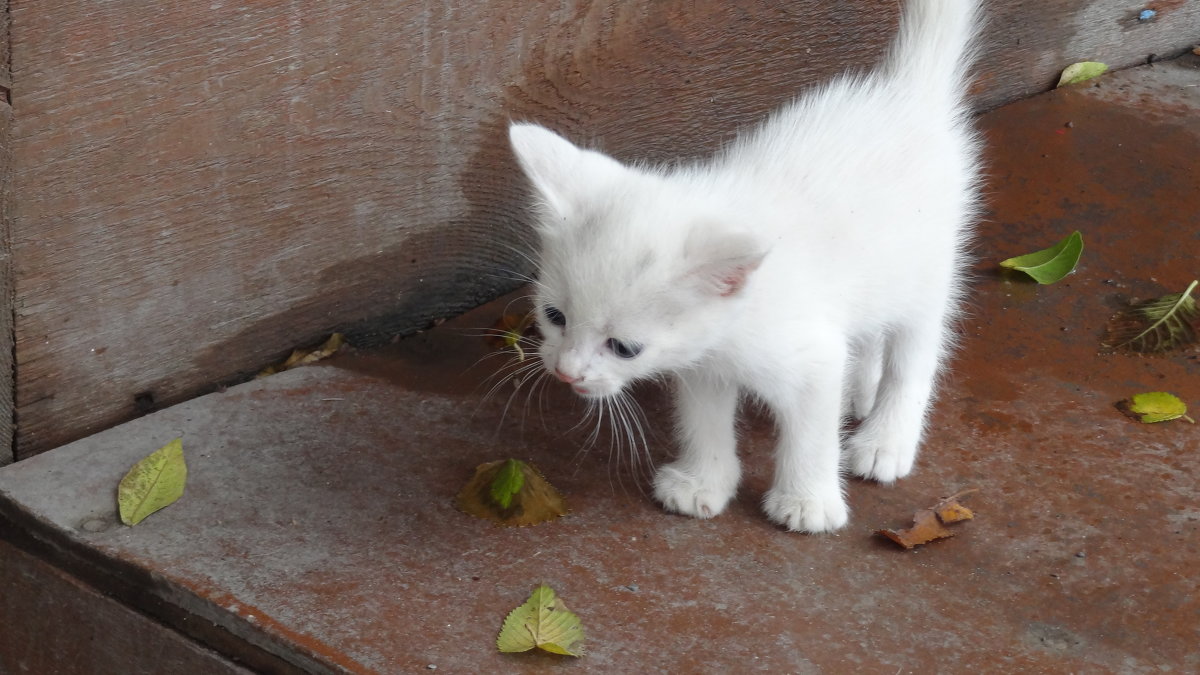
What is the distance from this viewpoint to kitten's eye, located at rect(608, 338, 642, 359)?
215 centimetres

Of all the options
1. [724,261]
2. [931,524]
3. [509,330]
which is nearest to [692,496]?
[931,524]

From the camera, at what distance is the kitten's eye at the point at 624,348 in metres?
2.15

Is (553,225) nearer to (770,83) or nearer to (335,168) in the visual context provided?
(335,168)

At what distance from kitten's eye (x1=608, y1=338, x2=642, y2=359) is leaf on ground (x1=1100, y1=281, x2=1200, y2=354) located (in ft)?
4.36

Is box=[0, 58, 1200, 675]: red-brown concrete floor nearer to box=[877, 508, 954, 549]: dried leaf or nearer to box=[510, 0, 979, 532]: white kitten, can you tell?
box=[877, 508, 954, 549]: dried leaf

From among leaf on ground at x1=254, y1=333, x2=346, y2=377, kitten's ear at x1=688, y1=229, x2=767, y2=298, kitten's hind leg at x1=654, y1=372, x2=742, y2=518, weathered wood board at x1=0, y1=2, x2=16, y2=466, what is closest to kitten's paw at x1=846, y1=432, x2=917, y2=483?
kitten's hind leg at x1=654, y1=372, x2=742, y2=518

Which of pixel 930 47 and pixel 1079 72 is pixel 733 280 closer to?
pixel 930 47

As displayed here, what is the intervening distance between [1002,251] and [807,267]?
1215 millimetres

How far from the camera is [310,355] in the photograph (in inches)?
116

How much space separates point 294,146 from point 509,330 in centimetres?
70

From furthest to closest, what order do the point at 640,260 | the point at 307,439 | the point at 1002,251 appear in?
the point at 1002,251 < the point at 307,439 < the point at 640,260

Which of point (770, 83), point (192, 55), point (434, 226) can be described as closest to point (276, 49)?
point (192, 55)

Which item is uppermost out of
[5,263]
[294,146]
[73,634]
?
[294,146]

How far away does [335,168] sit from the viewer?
2764 millimetres
